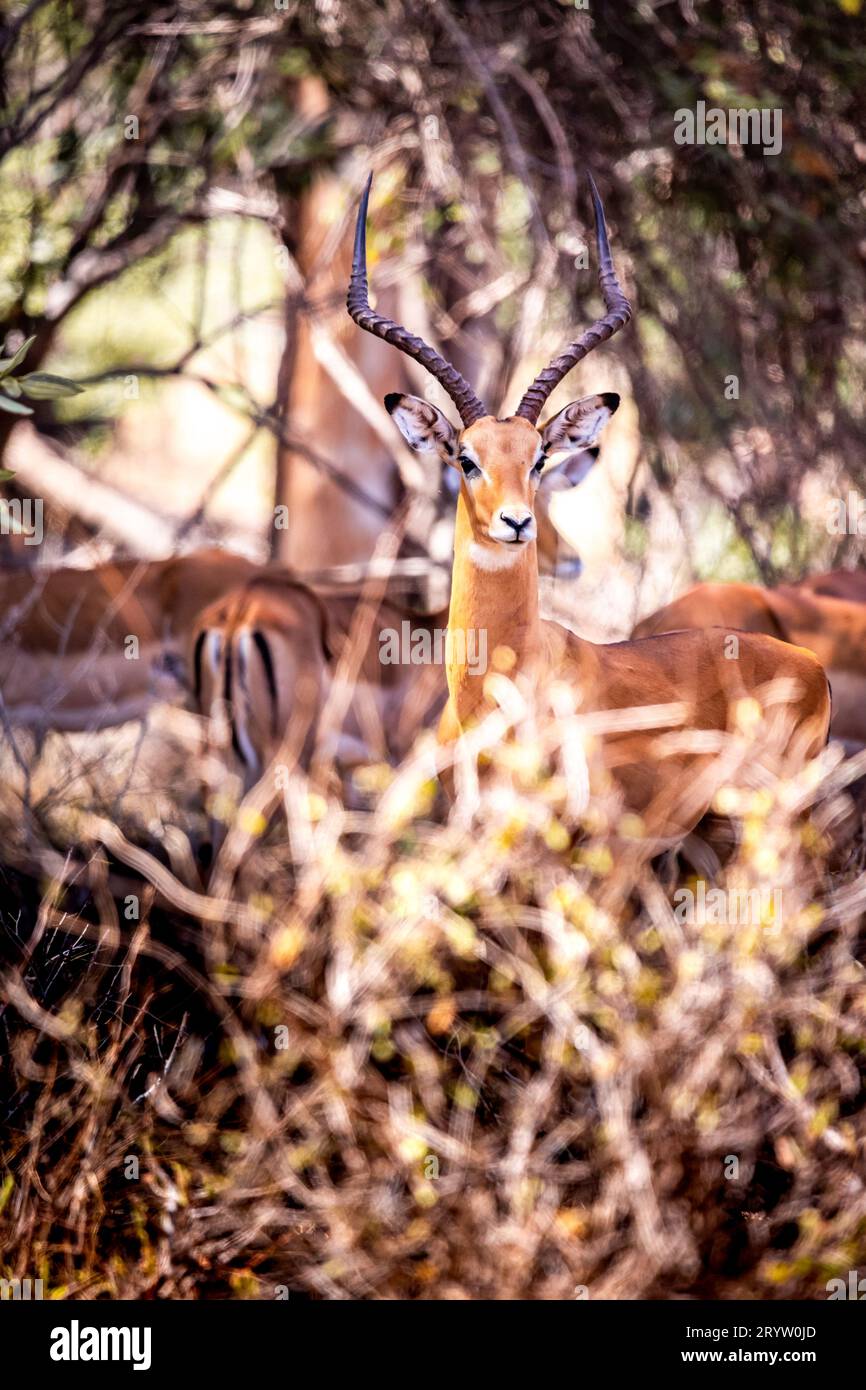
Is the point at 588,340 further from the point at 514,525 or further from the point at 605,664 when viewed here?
the point at 605,664

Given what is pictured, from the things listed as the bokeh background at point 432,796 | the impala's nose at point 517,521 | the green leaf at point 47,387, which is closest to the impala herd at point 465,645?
the impala's nose at point 517,521

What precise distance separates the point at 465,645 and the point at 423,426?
72 cm

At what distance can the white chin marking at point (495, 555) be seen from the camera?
16.0 feet

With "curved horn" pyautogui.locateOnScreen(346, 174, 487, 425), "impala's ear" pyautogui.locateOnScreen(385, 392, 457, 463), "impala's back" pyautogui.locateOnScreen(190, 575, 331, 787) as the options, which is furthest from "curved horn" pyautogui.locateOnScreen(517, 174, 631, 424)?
"impala's back" pyautogui.locateOnScreen(190, 575, 331, 787)

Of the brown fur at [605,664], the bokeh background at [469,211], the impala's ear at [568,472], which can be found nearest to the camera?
the brown fur at [605,664]

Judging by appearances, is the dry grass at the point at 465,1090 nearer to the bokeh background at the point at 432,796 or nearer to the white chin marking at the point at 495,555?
the bokeh background at the point at 432,796

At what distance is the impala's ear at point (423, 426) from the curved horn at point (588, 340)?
0.84 feet

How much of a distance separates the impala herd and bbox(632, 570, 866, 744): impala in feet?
0.03

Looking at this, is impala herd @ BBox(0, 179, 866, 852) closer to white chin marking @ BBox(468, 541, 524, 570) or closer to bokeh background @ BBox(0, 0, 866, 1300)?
white chin marking @ BBox(468, 541, 524, 570)

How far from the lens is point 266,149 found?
28.0 feet

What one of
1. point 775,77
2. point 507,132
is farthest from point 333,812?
point 775,77

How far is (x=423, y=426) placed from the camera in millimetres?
5141
